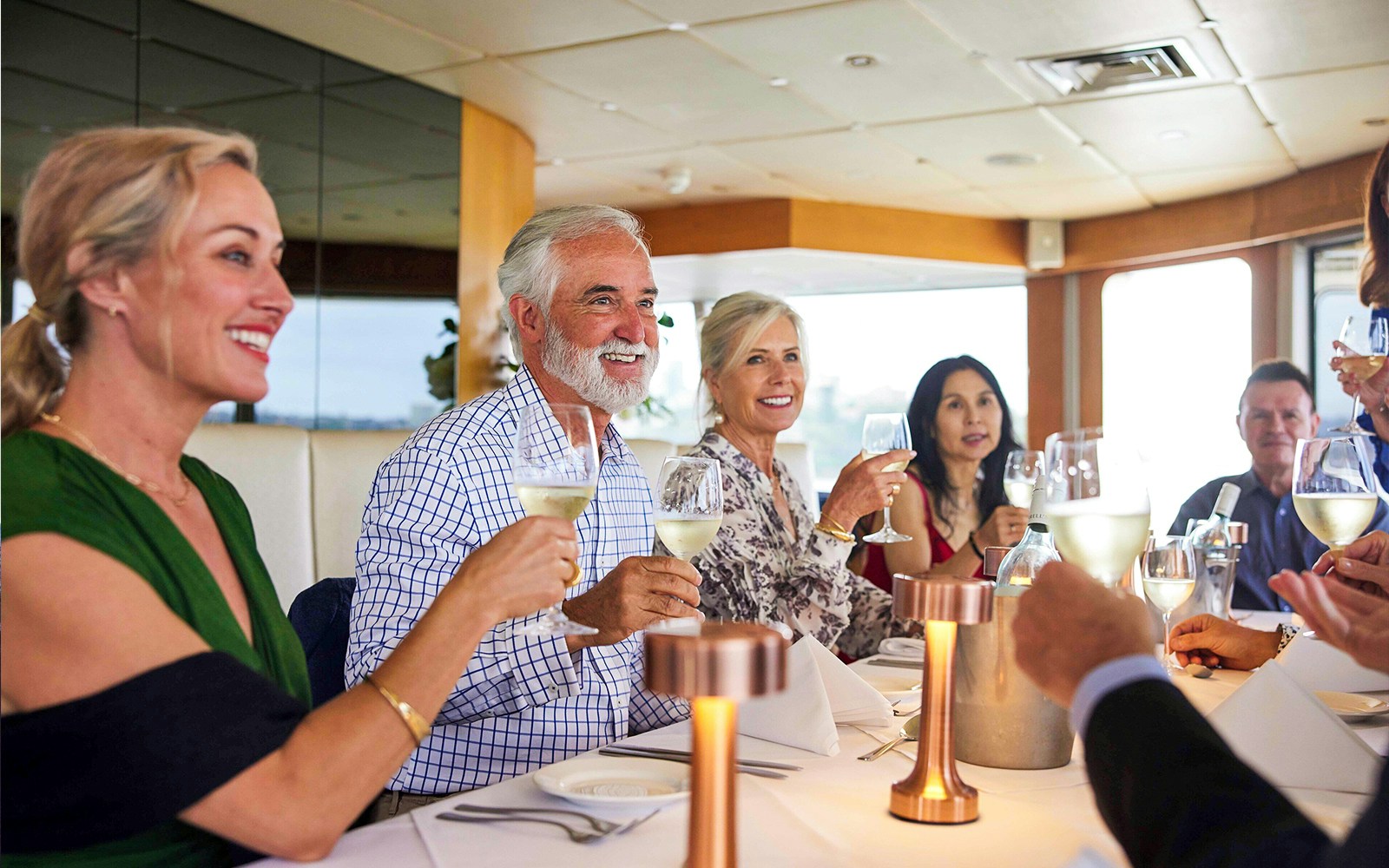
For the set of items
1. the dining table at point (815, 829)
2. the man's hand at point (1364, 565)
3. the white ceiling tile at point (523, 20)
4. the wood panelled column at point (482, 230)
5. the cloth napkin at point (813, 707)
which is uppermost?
the white ceiling tile at point (523, 20)

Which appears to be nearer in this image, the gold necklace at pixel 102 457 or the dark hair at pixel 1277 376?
the gold necklace at pixel 102 457

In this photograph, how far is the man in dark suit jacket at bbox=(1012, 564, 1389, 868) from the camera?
0.70 meters

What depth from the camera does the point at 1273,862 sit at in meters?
0.70

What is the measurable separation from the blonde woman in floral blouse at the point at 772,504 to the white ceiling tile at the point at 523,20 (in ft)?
7.20

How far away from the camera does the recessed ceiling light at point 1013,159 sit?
7.15 m

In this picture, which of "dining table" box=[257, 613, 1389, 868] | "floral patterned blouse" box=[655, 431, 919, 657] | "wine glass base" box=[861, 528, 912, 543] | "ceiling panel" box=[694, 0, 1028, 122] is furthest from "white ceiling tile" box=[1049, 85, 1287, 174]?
"dining table" box=[257, 613, 1389, 868]

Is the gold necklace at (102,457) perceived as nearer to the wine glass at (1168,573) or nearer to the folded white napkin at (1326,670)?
the wine glass at (1168,573)

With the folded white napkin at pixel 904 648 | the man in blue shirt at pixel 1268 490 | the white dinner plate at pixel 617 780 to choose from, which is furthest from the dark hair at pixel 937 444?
the white dinner plate at pixel 617 780

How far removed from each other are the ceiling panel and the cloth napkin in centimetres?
382

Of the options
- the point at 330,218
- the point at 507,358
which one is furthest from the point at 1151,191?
the point at 330,218

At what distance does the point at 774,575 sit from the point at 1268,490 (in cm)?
185

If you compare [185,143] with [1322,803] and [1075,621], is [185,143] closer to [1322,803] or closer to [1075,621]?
[1075,621]

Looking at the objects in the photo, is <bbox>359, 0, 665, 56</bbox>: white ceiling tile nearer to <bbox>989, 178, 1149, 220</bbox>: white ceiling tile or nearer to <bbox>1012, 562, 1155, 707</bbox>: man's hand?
<bbox>989, 178, 1149, 220</bbox>: white ceiling tile

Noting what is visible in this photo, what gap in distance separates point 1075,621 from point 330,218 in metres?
5.12
